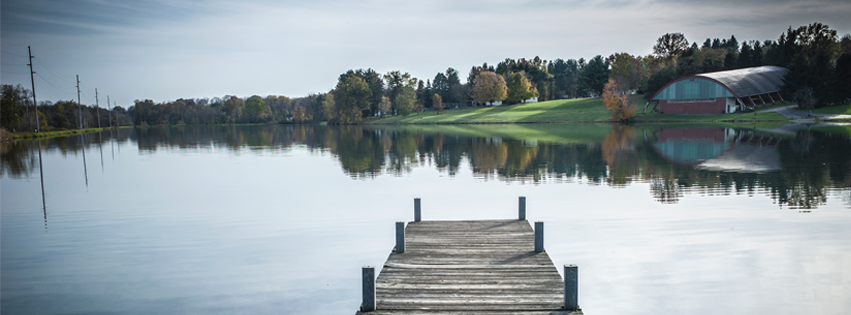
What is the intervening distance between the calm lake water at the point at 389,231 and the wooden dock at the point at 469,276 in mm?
892

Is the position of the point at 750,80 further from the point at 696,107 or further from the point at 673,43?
the point at 673,43

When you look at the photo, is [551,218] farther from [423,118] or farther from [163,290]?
[423,118]

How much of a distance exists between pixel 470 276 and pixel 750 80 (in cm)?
8887

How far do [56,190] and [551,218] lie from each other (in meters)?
21.2

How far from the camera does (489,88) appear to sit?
125562 millimetres

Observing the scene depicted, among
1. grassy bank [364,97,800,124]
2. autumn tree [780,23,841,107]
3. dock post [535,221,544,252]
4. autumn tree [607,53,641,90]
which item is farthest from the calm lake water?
autumn tree [607,53,641,90]

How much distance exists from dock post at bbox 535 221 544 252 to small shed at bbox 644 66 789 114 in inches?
3116

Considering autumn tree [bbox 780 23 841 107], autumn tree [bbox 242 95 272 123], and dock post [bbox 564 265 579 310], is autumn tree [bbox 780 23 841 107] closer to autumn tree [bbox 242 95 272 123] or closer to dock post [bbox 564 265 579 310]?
dock post [bbox 564 265 579 310]

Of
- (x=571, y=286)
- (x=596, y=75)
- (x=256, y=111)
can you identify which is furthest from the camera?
(x=256, y=111)

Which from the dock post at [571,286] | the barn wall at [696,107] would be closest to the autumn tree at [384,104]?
the barn wall at [696,107]

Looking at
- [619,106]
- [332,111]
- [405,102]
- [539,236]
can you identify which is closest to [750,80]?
[619,106]

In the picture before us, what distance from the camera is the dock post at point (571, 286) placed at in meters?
7.46

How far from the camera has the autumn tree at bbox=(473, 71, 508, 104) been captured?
125 m

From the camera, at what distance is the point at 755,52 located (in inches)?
3784
